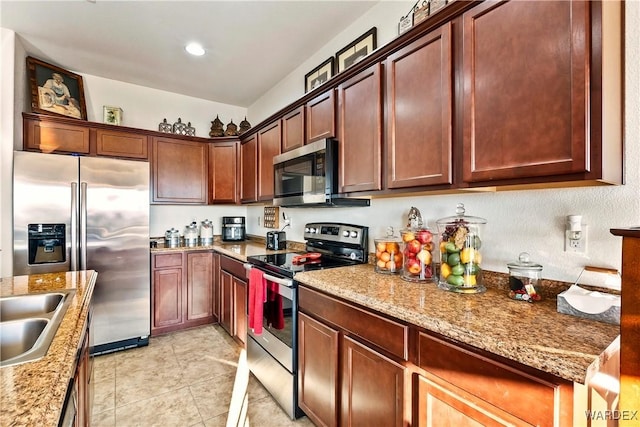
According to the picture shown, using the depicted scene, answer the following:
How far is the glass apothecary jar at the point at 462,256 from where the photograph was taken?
135 centimetres

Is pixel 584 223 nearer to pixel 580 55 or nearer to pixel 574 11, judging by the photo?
pixel 580 55

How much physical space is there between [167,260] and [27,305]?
5.96 ft

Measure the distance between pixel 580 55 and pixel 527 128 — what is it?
247 millimetres

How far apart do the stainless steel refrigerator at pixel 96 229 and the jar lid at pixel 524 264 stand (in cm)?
306

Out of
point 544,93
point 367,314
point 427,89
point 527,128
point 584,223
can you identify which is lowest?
point 367,314

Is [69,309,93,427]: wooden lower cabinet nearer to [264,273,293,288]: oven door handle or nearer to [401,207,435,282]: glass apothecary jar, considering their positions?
[264,273,293,288]: oven door handle

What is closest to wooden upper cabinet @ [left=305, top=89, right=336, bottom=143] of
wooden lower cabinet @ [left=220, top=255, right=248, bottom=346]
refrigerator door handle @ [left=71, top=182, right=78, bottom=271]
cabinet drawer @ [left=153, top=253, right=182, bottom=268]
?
wooden lower cabinet @ [left=220, top=255, right=248, bottom=346]

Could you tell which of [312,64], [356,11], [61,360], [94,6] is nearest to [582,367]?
[61,360]

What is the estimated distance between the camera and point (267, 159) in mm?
2930

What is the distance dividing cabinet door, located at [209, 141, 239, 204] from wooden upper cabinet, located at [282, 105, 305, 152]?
1287 millimetres

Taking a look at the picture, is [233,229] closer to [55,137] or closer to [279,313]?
[55,137]

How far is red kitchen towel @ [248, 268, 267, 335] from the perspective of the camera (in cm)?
205

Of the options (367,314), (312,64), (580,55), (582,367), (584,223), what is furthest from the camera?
(312,64)

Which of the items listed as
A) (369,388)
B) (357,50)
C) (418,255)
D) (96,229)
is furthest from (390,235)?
(96,229)
